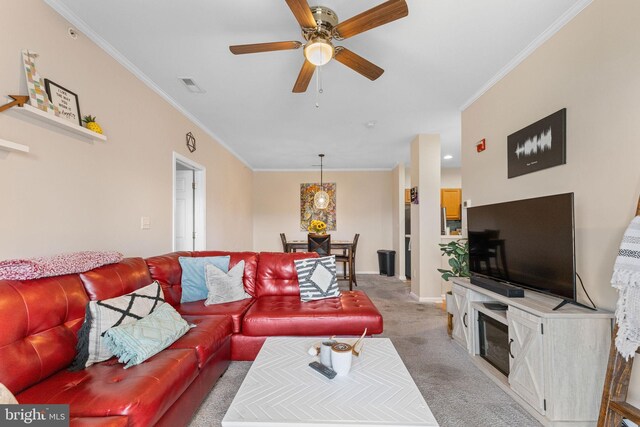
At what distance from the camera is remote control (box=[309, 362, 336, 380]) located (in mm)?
1418

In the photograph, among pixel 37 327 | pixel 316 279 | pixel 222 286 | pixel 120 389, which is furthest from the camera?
pixel 316 279

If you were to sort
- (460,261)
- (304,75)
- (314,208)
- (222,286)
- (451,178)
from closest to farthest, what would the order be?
(304,75) < (222,286) < (460,261) < (451,178) < (314,208)

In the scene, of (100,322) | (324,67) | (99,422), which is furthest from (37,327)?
(324,67)

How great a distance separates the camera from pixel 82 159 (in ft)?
7.02

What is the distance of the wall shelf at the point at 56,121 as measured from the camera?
1.65m

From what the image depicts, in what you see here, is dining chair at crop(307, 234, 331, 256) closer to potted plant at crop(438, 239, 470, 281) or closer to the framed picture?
potted plant at crop(438, 239, 470, 281)

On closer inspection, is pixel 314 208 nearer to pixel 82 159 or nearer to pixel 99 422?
pixel 82 159

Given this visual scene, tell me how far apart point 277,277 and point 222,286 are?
0.58m

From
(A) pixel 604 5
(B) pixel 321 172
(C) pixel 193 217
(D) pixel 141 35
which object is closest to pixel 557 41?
(A) pixel 604 5

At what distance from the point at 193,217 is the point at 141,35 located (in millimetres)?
2556

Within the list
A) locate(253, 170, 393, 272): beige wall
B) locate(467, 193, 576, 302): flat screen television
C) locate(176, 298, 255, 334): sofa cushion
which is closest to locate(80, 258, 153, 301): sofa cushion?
locate(176, 298, 255, 334): sofa cushion

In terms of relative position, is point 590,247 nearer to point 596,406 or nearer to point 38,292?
point 596,406

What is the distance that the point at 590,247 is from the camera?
1.86 m

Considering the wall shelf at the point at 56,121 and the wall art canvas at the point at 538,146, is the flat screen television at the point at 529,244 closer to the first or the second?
the wall art canvas at the point at 538,146
